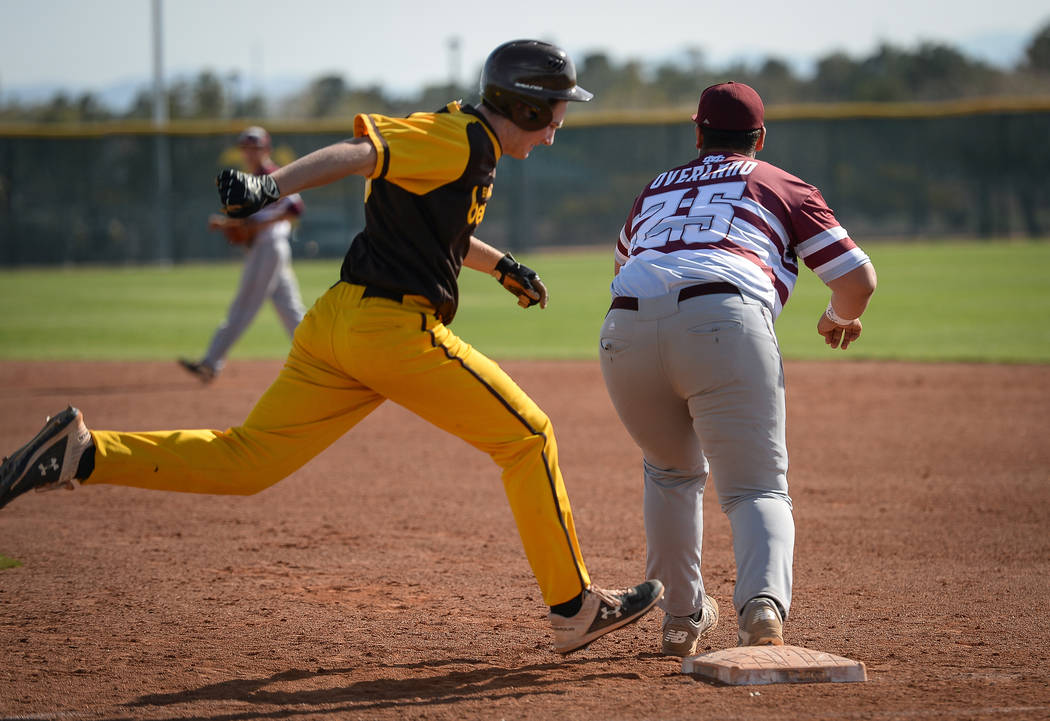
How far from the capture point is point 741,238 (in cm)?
362

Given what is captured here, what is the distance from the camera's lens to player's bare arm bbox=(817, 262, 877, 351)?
12.0ft

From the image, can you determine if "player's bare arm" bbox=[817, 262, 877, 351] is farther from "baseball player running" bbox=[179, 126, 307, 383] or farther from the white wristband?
"baseball player running" bbox=[179, 126, 307, 383]

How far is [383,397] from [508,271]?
0.70 metres

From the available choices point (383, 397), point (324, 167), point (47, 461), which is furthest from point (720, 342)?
point (47, 461)

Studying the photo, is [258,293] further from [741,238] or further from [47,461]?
[741,238]

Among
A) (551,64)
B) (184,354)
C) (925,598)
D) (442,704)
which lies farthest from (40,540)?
(184,354)

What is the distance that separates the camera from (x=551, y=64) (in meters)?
3.67

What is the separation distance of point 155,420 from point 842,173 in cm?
2432

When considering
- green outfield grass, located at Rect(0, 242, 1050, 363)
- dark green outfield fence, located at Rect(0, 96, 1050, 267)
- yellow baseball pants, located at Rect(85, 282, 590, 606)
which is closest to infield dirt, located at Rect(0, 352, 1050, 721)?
yellow baseball pants, located at Rect(85, 282, 590, 606)

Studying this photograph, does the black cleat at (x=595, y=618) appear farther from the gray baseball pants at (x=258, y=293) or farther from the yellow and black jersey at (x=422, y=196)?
the gray baseball pants at (x=258, y=293)

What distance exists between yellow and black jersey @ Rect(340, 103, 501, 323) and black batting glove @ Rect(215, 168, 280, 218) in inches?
13.1

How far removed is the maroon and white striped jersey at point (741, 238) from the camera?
11.7 ft

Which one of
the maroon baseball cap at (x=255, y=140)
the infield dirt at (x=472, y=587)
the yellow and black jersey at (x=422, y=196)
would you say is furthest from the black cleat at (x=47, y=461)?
the maroon baseball cap at (x=255, y=140)

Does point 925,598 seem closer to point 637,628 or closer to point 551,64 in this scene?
point 637,628
